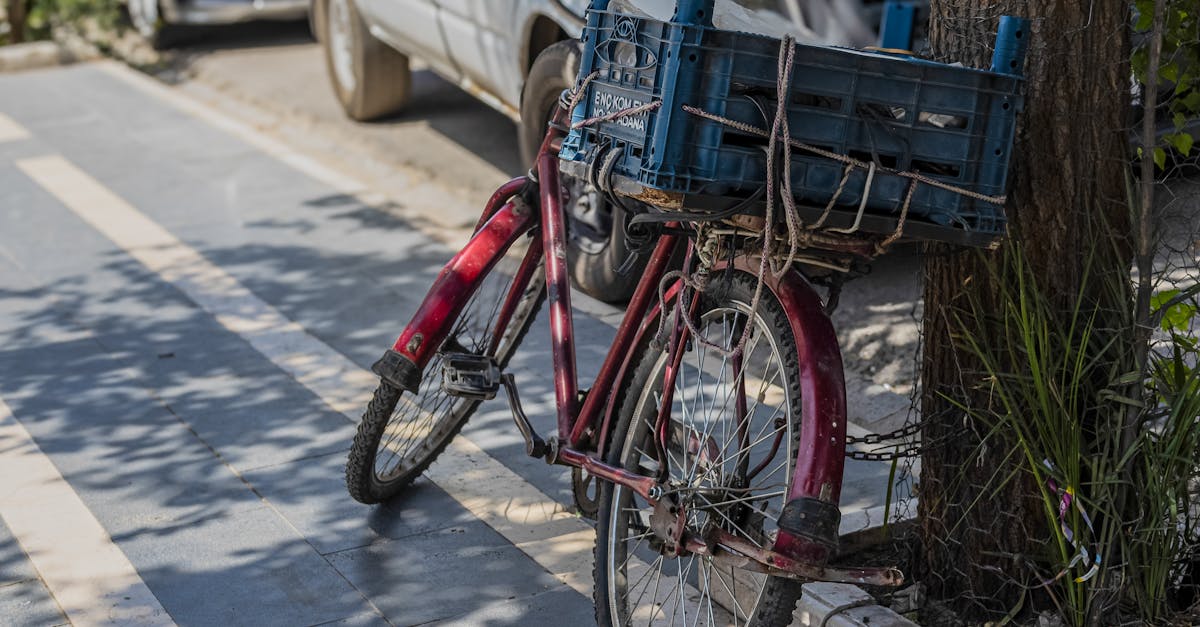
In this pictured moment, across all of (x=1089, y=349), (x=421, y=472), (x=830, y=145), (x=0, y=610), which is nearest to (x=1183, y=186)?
(x=1089, y=349)

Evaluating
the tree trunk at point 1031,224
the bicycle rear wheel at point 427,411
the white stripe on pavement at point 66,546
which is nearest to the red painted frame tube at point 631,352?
the tree trunk at point 1031,224

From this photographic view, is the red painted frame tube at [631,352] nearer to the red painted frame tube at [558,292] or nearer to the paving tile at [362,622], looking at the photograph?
the red painted frame tube at [558,292]

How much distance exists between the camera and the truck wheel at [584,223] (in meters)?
6.16

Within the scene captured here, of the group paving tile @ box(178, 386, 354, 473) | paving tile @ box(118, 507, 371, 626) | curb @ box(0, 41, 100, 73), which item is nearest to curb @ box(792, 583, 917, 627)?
paving tile @ box(118, 507, 371, 626)

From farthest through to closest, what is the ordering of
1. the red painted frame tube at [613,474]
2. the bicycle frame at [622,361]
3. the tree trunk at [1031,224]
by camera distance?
the red painted frame tube at [613,474]
the tree trunk at [1031,224]
the bicycle frame at [622,361]

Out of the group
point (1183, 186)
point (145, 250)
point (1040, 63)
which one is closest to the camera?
point (1040, 63)

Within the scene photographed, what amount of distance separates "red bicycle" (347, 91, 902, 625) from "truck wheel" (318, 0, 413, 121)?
5258mm

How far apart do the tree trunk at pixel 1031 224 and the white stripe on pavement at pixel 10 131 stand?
25.6ft

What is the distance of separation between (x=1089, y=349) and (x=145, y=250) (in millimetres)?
5425

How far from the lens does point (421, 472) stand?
4.68 meters

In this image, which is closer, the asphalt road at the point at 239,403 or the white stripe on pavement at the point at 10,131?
the asphalt road at the point at 239,403

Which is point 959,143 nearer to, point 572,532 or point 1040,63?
point 1040,63

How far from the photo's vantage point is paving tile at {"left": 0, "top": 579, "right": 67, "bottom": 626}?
3914 mm

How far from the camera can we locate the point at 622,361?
3.68 metres
